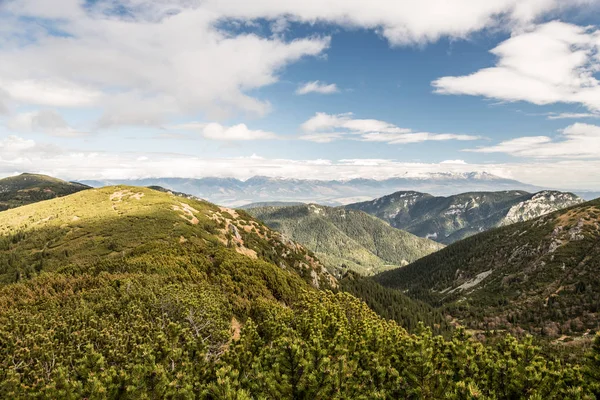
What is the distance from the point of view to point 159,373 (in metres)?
18.4

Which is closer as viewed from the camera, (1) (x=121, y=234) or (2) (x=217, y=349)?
(2) (x=217, y=349)

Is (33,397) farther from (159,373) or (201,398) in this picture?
(201,398)

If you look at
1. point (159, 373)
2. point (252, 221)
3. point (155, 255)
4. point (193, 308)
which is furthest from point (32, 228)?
point (159, 373)

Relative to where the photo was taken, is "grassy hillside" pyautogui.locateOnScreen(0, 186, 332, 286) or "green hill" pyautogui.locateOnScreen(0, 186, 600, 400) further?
"grassy hillside" pyautogui.locateOnScreen(0, 186, 332, 286)

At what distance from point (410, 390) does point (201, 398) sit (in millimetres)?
13679

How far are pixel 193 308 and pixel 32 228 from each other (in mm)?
102028

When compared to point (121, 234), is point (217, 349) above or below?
below

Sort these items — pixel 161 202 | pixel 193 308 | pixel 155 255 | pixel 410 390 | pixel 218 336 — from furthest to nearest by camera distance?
pixel 161 202, pixel 155 255, pixel 193 308, pixel 218 336, pixel 410 390

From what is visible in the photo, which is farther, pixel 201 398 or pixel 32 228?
pixel 32 228

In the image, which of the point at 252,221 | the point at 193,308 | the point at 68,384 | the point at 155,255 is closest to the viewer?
the point at 68,384

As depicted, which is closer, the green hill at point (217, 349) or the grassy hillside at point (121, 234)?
the green hill at point (217, 349)

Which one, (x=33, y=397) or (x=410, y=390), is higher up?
(x=33, y=397)

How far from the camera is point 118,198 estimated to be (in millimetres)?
136375

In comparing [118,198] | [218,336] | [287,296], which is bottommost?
[287,296]
